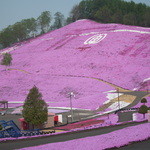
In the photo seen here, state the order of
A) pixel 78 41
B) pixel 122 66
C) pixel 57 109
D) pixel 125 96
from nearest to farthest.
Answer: pixel 57 109
pixel 125 96
pixel 122 66
pixel 78 41

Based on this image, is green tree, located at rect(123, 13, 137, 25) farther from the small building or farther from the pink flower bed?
the pink flower bed

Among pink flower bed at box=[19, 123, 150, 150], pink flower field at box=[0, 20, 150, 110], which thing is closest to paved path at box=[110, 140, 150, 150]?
pink flower bed at box=[19, 123, 150, 150]

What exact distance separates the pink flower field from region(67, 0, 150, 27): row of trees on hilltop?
2081cm

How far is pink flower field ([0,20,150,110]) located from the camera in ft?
269

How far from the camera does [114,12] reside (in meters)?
169

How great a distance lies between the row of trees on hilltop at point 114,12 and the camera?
509ft

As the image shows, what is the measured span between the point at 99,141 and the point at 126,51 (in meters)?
86.0

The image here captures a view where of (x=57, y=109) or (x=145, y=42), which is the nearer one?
(x=57, y=109)

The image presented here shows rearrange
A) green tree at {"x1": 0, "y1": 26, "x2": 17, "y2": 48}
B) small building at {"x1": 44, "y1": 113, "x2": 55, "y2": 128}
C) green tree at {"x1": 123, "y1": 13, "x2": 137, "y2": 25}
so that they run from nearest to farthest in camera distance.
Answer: small building at {"x1": 44, "y1": 113, "x2": 55, "y2": 128} < green tree at {"x1": 123, "y1": 13, "x2": 137, "y2": 25} < green tree at {"x1": 0, "y1": 26, "x2": 17, "y2": 48}

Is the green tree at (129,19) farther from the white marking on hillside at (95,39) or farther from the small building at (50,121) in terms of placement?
the small building at (50,121)

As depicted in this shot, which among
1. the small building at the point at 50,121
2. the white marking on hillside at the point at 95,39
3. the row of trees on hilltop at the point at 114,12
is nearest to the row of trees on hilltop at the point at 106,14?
the row of trees on hilltop at the point at 114,12

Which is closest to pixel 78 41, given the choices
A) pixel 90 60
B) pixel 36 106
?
pixel 90 60

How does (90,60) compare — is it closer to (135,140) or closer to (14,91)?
(14,91)

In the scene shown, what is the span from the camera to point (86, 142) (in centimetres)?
2477
